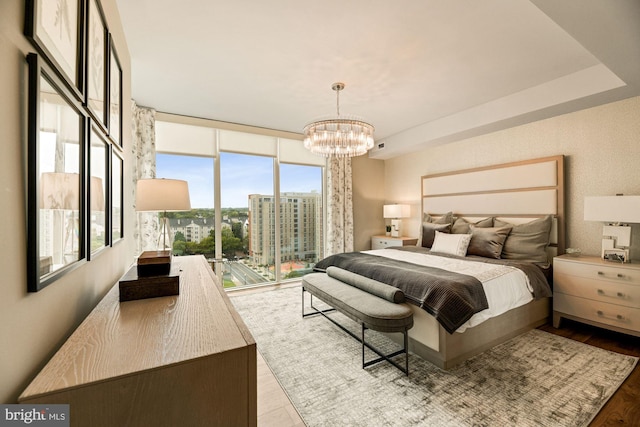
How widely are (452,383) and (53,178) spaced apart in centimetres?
255

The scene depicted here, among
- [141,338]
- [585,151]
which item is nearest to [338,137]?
[141,338]

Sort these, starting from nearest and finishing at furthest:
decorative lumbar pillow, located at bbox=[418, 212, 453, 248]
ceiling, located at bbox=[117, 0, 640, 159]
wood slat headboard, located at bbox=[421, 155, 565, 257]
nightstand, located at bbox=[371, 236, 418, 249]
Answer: ceiling, located at bbox=[117, 0, 640, 159]
wood slat headboard, located at bbox=[421, 155, 565, 257]
decorative lumbar pillow, located at bbox=[418, 212, 453, 248]
nightstand, located at bbox=[371, 236, 418, 249]

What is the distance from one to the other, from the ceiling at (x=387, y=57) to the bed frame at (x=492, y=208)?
2.30 feet

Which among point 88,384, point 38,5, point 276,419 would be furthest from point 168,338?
point 276,419

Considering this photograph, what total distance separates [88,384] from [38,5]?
1.00m

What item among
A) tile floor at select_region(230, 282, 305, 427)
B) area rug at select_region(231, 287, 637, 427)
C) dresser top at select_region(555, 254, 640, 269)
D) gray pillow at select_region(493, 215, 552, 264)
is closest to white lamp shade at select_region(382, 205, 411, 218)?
gray pillow at select_region(493, 215, 552, 264)

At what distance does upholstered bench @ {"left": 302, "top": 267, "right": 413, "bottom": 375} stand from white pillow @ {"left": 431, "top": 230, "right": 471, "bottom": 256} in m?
1.62

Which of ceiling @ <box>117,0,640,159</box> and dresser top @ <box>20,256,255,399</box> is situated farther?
ceiling @ <box>117,0,640,159</box>

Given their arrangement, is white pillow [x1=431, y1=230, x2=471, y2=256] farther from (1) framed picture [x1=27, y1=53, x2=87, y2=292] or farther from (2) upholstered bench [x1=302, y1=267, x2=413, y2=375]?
(1) framed picture [x1=27, y1=53, x2=87, y2=292]

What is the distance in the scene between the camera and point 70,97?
918 millimetres

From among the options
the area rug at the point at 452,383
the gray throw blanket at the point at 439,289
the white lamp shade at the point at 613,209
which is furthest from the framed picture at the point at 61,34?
the white lamp shade at the point at 613,209

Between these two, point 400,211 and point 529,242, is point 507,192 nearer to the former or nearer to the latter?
point 529,242

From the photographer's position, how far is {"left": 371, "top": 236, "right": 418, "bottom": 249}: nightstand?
16.0 feet

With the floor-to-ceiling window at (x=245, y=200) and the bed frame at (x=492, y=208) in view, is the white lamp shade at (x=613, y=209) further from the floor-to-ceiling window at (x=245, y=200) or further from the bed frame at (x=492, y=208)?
the floor-to-ceiling window at (x=245, y=200)
